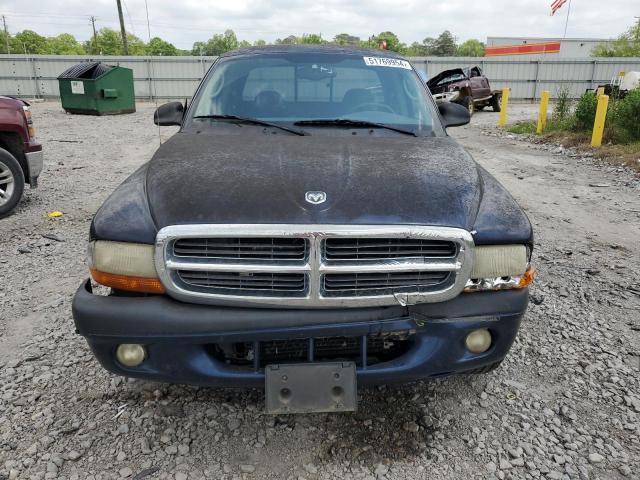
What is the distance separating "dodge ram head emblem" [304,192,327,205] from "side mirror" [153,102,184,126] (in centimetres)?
186

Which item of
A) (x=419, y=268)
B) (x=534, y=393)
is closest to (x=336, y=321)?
(x=419, y=268)

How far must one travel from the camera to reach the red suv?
228 inches

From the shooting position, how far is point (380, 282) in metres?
2.10

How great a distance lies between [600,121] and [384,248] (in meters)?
10.7

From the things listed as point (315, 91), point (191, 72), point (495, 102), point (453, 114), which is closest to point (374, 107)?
point (315, 91)

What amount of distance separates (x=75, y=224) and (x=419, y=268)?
4.78 metres

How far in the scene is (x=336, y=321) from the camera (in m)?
2.04

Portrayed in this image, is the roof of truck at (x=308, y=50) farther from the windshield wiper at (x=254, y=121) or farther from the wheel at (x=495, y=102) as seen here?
the wheel at (x=495, y=102)

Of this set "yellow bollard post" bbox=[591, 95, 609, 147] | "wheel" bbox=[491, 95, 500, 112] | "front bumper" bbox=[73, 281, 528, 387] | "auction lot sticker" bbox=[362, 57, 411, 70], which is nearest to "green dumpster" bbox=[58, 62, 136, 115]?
"wheel" bbox=[491, 95, 500, 112]

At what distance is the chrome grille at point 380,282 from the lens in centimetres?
206

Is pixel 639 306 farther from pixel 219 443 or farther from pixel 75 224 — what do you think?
pixel 75 224

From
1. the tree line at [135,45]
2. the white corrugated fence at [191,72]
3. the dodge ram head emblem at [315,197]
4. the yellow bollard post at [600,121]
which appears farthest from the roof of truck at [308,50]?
the tree line at [135,45]

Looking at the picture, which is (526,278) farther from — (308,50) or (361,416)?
(308,50)

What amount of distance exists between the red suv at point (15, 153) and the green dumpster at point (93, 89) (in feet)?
40.8
